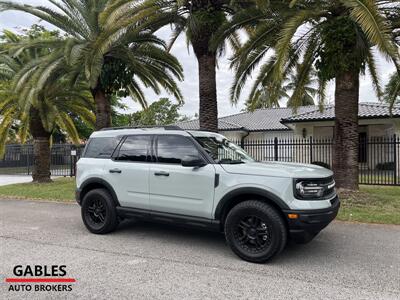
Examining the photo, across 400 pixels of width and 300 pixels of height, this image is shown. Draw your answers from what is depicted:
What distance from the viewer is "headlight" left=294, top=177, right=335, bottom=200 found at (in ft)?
14.2

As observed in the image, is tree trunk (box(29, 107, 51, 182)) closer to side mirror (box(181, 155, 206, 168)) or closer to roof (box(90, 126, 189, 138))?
roof (box(90, 126, 189, 138))

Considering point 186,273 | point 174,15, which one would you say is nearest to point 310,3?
point 174,15

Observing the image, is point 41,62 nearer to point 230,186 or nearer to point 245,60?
point 245,60

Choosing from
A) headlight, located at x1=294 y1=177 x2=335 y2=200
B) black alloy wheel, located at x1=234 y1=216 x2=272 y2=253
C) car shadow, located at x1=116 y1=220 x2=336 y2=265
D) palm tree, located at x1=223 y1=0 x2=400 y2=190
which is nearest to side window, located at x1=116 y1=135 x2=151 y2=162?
car shadow, located at x1=116 y1=220 x2=336 y2=265

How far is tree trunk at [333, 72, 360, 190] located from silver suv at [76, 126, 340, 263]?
4.81 meters

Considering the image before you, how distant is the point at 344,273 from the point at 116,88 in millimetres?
10529

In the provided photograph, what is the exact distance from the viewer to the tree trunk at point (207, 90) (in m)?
10.2

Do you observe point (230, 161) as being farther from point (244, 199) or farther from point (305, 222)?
point (305, 222)

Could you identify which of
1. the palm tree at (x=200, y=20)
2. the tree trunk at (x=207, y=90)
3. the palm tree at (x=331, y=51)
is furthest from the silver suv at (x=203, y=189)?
the palm tree at (x=200, y=20)

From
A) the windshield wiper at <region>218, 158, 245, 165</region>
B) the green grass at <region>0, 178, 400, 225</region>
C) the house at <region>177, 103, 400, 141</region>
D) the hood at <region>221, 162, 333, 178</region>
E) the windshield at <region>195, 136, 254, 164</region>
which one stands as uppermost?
the house at <region>177, 103, 400, 141</region>

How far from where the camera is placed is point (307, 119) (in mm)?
19344

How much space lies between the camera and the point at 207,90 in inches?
404

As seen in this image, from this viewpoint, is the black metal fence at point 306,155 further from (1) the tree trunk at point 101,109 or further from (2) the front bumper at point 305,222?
(2) the front bumper at point 305,222

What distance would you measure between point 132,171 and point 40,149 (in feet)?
38.9
